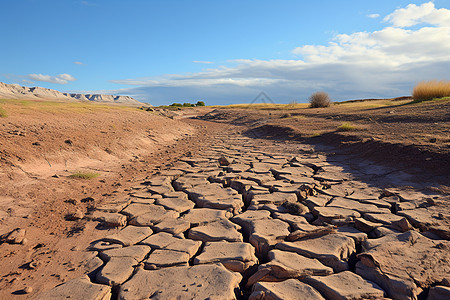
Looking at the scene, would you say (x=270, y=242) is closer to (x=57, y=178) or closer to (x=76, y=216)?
(x=76, y=216)

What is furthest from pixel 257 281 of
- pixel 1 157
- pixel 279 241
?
pixel 1 157

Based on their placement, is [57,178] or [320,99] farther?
[320,99]

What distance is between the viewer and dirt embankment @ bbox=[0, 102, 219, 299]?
2180mm

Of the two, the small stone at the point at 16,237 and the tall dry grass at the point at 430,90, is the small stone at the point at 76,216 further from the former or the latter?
the tall dry grass at the point at 430,90

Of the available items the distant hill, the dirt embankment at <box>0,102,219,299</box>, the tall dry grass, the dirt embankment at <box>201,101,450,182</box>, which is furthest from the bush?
the distant hill

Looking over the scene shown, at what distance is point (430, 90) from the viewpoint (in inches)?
518

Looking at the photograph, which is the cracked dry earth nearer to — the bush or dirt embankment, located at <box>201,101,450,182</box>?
dirt embankment, located at <box>201,101,450,182</box>

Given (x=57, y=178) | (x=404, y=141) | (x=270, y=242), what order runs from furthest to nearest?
1. (x=404, y=141)
2. (x=57, y=178)
3. (x=270, y=242)

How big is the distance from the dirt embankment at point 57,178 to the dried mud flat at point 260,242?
4 cm

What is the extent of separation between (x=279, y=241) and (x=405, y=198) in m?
1.78

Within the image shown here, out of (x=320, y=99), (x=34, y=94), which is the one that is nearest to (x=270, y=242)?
(x=320, y=99)

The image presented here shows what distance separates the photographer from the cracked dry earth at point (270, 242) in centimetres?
179

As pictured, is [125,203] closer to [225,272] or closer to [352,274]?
[225,272]

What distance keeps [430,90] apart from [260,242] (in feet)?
47.3
